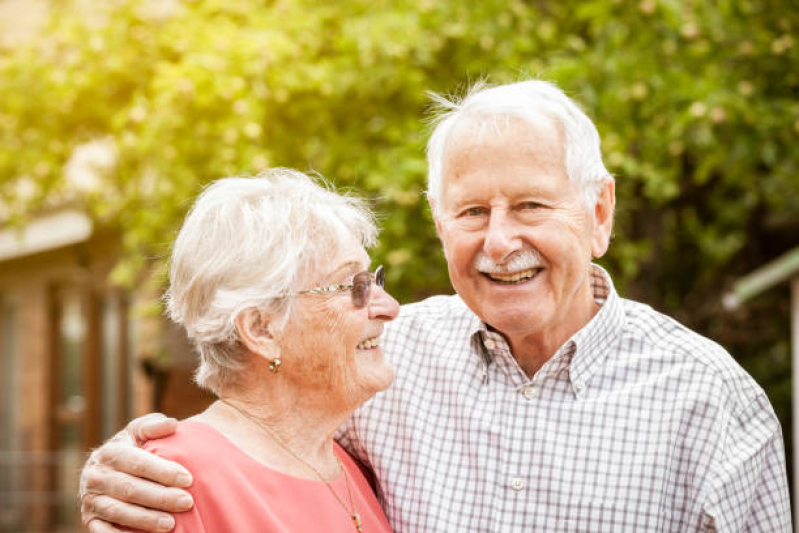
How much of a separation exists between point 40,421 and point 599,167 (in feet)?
39.6

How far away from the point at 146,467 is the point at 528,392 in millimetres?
1013

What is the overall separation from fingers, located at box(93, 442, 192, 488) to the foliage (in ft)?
10.2

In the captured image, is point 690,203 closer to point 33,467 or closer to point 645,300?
point 645,300

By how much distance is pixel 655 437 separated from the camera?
2383 millimetres

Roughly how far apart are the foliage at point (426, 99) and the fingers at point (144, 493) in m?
3.16

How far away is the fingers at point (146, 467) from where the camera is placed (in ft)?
6.63

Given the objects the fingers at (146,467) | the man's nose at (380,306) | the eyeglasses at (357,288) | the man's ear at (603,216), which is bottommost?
the fingers at (146,467)

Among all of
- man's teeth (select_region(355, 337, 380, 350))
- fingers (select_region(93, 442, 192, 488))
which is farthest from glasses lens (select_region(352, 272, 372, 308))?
fingers (select_region(93, 442, 192, 488))

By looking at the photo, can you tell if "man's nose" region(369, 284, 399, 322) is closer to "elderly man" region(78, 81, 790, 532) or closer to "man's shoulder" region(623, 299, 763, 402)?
"elderly man" region(78, 81, 790, 532)

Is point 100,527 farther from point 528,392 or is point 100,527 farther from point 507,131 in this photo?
point 507,131

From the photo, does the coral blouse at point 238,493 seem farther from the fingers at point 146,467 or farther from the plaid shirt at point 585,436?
the plaid shirt at point 585,436

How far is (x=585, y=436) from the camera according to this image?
2449 mm

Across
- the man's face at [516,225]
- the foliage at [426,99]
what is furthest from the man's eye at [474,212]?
the foliage at [426,99]

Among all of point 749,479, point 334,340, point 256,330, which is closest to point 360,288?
point 334,340
